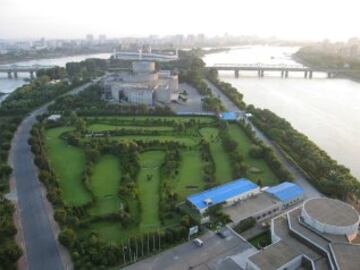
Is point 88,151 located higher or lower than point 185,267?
higher

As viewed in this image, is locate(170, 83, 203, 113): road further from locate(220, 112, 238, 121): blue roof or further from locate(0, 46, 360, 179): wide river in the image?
locate(0, 46, 360, 179): wide river

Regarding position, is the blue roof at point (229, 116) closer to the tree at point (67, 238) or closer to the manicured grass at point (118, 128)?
the manicured grass at point (118, 128)

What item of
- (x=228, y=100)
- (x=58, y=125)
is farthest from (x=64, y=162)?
(x=228, y=100)

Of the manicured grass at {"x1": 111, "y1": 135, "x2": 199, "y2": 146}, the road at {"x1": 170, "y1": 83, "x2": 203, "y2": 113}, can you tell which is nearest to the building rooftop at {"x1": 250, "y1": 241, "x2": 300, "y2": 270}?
the manicured grass at {"x1": 111, "y1": 135, "x2": 199, "y2": 146}

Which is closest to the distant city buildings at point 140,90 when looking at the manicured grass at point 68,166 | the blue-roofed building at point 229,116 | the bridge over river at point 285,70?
the blue-roofed building at point 229,116

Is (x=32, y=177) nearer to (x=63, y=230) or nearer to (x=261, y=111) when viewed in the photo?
(x=63, y=230)
